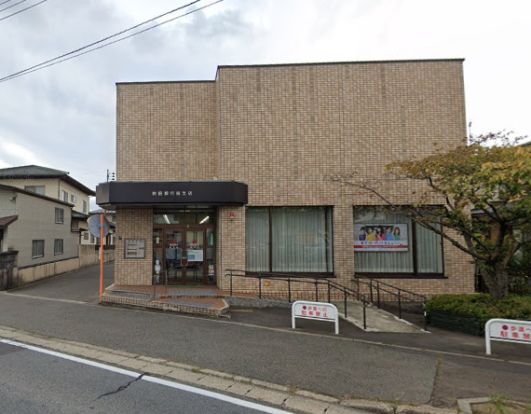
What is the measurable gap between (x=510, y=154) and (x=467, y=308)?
383 centimetres

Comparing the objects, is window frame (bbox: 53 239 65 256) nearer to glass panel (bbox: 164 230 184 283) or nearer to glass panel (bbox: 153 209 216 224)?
glass panel (bbox: 153 209 216 224)

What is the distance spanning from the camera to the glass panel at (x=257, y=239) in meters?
12.3

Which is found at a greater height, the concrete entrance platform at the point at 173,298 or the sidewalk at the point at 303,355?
the concrete entrance platform at the point at 173,298

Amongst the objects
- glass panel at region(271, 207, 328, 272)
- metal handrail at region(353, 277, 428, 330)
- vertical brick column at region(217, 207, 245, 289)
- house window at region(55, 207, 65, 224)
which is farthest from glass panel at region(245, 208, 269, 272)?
house window at region(55, 207, 65, 224)

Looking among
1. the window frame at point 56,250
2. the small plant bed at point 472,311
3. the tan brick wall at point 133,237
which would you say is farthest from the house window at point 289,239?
the window frame at point 56,250

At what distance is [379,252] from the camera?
1234cm

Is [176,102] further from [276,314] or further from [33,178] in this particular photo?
[33,178]

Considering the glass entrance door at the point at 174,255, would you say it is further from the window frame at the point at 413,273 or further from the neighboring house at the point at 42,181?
the neighboring house at the point at 42,181

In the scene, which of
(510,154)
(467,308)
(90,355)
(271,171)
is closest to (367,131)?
(271,171)

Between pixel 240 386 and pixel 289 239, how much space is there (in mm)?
7778

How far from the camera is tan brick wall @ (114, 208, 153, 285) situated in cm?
1263

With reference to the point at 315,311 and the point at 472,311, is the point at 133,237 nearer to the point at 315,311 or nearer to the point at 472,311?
the point at 315,311

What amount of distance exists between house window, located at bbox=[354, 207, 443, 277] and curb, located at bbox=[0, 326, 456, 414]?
26.3 feet

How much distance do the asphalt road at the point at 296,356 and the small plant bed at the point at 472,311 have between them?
1971 mm
